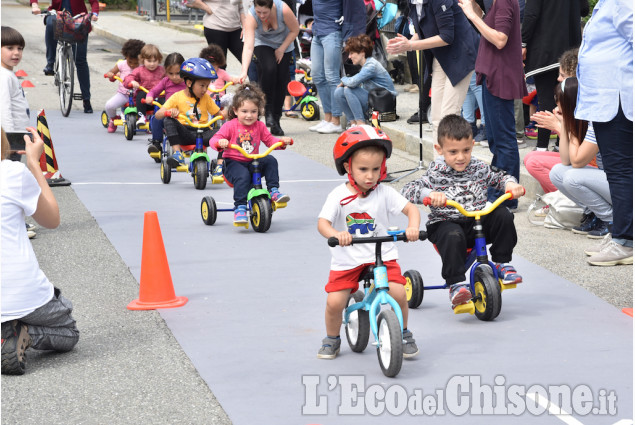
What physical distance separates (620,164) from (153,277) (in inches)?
133

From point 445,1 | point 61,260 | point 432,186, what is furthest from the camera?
point 445,1

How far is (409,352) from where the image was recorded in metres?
5.53

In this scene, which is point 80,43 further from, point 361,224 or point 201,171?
point 361,224

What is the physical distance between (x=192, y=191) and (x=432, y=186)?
187 inches

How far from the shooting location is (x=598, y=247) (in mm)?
7723

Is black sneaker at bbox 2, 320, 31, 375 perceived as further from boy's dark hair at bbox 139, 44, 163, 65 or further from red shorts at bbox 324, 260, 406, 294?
boy's dark hair at bbox 139, 44, 163, 65

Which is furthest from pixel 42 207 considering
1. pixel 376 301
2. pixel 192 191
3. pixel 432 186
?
pixel 192 191

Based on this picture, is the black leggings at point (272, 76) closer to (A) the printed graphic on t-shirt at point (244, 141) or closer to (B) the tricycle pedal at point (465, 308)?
(A) the printed graphic on t-shirt at point (244, 141)

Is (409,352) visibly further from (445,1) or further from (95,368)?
(445,1)

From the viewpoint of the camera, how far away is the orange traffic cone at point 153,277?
21.6ft

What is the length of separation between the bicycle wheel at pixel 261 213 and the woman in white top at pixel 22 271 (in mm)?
3261

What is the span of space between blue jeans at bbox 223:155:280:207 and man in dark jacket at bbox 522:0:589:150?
10.8ft

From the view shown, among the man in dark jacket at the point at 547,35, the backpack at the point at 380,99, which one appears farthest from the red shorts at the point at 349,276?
the backpack at the point at 380,99

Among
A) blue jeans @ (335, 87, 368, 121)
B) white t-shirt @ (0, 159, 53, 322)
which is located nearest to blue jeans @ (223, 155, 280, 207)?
white t-shirt @ (0, 159, 53, 322)
